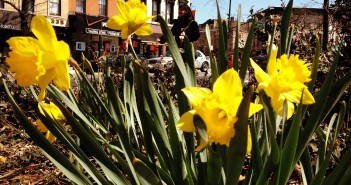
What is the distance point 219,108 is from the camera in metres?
0.71

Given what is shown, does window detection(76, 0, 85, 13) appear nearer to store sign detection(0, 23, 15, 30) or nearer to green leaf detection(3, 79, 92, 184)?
store sign detection(0, 23, 15, 30)

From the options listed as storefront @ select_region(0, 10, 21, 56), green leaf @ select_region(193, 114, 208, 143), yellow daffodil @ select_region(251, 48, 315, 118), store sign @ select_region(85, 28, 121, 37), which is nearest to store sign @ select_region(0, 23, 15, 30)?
storefront @ select_region(0, 10, 21, 56)

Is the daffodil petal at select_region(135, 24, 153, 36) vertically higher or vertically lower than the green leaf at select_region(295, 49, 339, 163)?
higher

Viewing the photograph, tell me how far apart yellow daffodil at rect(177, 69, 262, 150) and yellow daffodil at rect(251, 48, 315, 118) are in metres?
0.08

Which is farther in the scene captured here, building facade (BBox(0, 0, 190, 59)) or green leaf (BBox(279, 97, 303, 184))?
building facade (BBox(0, 0, 190, 59))

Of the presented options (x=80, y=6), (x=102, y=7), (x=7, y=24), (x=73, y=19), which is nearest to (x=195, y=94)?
(x=7, y=24)

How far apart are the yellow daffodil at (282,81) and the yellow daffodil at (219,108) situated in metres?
0.08

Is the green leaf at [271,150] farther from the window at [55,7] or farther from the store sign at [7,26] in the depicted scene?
the window at [55,7]

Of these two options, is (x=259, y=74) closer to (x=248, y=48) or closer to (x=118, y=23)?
(x=248, y=48)

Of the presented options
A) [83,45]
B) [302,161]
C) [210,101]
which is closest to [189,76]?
[302,161]

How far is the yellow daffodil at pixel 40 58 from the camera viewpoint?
83 cm

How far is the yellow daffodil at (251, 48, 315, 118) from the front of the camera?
0.80m

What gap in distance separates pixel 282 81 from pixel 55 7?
2126cm

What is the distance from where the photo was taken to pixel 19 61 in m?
0.84
